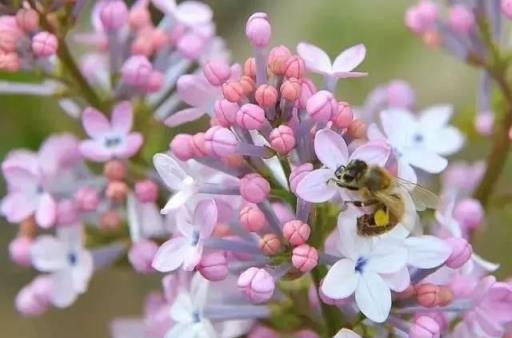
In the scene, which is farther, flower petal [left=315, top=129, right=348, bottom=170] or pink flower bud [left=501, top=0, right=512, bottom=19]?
pink flower bud [left=501, top=0, right=512, bottom=19]

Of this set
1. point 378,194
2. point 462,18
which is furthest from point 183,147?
point 462,18

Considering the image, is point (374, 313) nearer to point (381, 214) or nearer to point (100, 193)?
point (381, 214)

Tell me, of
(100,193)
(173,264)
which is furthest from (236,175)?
(100,193)

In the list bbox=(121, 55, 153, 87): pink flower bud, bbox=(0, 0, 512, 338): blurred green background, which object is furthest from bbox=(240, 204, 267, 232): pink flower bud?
bbox=(0, 0, 512, 338): blurred green background

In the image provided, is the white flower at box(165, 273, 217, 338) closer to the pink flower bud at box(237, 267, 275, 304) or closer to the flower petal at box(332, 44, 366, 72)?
the pink flower bud at box(237, 267, 275, 304)

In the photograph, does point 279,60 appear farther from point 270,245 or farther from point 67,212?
point 67,212

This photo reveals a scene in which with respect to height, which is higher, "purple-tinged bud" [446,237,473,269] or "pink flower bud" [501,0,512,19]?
"pink flower bud" [501,0,512,19]
